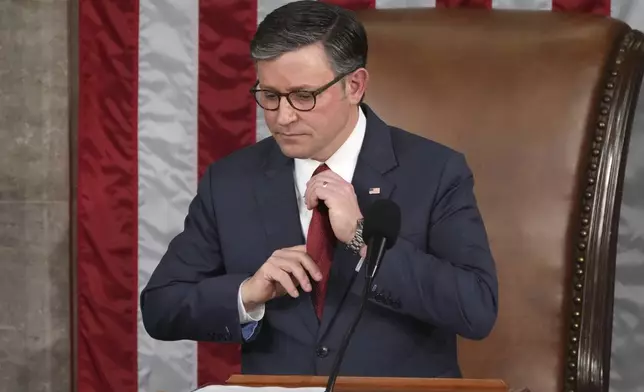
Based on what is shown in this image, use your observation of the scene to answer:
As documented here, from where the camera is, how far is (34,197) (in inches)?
85.4

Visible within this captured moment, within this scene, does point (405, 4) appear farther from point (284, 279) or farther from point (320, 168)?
point (284, 279)

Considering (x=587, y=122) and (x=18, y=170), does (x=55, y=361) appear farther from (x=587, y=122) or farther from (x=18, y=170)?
(x=587, y=122)

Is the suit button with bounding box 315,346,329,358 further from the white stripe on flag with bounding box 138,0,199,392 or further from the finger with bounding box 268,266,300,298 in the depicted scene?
the white stripe on flag with bounding box 138,0,199,392

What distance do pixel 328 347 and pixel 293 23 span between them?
494 mm

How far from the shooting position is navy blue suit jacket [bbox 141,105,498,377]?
138 centimetres

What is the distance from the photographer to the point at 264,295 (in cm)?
136

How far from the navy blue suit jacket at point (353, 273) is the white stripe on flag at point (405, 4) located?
536 mm

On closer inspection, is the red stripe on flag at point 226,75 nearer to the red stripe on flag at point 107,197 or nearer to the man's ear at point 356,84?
the red stripe on flag at point 107,197

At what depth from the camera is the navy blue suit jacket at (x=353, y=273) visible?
1.38m

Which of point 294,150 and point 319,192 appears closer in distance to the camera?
point 319,192

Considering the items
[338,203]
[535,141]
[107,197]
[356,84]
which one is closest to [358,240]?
[338,203]

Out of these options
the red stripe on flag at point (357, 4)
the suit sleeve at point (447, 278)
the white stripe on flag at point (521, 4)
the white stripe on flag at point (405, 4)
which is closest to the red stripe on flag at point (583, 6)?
the white stripe on flag at point (521, 4)

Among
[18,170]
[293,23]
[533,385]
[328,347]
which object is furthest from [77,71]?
[533,385]

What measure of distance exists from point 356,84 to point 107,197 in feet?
2.87
